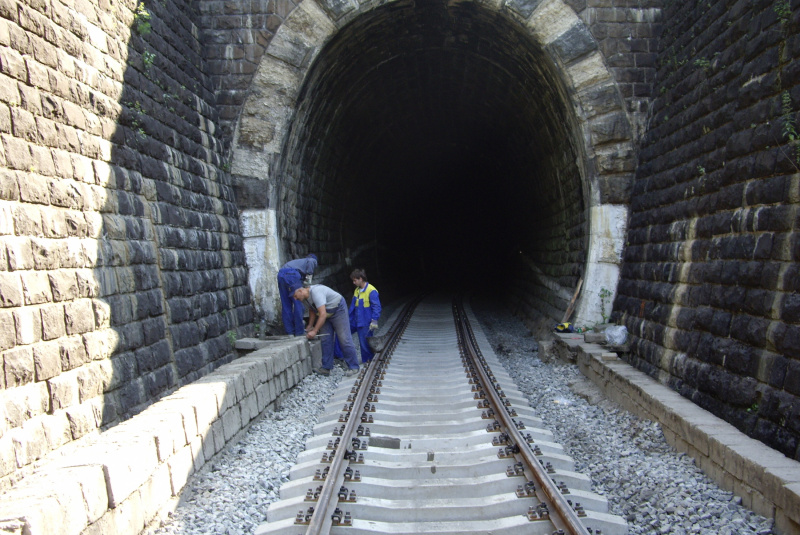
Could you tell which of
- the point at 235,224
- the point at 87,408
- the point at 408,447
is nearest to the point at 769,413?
the point at 408,447

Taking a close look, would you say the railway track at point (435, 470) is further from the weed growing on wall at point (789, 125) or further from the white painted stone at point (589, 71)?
the white painted stone at point (589, 71)

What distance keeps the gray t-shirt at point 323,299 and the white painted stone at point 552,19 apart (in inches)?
192

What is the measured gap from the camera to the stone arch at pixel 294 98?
346 inches

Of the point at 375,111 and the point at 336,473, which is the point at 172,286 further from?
the point at 375,111

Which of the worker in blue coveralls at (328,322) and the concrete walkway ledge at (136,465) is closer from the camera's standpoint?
the concrete walkway ledge at (136,465)

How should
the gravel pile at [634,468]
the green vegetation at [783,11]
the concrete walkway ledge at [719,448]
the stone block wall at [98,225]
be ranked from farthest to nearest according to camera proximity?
1. the green vegetation at [783,11]
2. the stone block wall at [98,225]
3. the gravel pile at [634,468]
4. the concrete walkway ledge at [719,448]

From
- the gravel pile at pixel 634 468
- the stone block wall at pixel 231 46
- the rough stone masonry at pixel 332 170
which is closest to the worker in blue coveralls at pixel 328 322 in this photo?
the rough stone masonry at pixel 332 170

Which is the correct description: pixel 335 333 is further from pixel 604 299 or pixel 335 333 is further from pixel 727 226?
pixel 727 226

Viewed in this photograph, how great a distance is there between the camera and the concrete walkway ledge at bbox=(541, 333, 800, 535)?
3354 mm

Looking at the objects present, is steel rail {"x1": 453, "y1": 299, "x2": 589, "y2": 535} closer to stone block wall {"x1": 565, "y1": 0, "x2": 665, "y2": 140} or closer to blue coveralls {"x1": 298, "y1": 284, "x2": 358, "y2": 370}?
blue coveralls {"x1": 298, "y1": 284, "x2": 358, "y2": 370}

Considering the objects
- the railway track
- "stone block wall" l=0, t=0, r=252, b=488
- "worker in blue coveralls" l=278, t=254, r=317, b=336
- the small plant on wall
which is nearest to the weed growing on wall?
the railway track

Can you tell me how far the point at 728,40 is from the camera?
6.25 meters

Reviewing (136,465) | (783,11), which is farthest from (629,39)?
(136,465)

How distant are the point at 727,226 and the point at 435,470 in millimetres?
3493
